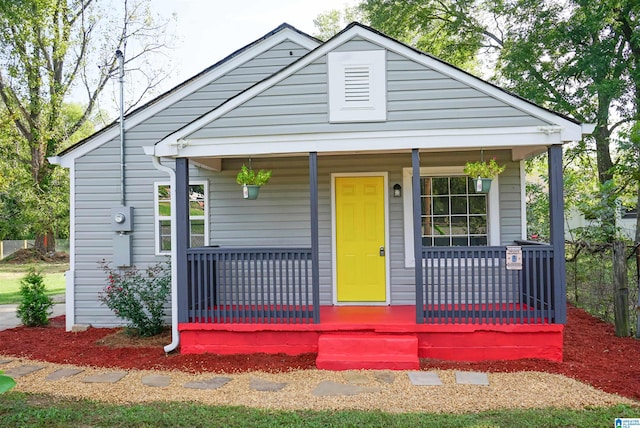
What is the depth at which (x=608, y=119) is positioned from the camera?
48.4ft

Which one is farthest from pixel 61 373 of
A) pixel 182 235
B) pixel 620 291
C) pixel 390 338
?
pixel 620 291

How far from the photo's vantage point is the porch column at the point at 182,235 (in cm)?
652

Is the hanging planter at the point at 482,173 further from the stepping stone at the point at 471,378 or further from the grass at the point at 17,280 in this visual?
the grass at the point at 17,280

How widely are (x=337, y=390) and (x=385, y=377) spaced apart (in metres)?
0.68

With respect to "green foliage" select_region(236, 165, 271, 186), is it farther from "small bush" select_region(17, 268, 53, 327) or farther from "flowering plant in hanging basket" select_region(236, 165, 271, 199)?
"small bush" select_region(17, 268, 53, 327)

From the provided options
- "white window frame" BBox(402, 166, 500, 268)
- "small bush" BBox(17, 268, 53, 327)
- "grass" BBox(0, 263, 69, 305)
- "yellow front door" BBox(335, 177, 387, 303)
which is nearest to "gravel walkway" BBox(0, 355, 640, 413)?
"yellow front door" BBox(335, 177, 387, 303)

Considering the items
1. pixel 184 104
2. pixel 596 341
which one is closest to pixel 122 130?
pixel 184 104

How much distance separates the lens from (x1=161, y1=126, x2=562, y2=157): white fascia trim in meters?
6.09

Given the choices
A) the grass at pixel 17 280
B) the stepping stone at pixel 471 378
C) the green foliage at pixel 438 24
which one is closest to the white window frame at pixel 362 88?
the stepping stone at pixel 471 378

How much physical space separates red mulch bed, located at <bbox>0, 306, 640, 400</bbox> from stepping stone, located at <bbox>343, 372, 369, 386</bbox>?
601mm

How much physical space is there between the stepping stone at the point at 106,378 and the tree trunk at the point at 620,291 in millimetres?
6753

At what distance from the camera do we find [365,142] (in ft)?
20.6

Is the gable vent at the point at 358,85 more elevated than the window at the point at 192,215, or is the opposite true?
the gable vent at the point at 358,85

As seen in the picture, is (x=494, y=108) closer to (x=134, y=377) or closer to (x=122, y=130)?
(x=134, y=377)
